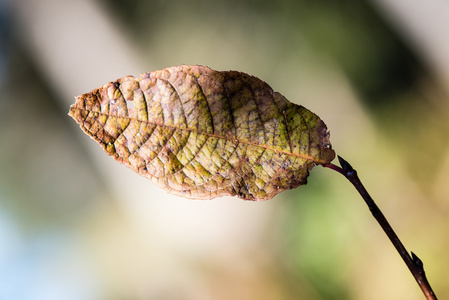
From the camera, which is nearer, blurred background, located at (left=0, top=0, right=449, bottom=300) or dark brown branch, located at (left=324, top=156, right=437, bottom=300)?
dark brown branch, located at (left=324, top=156, right=437, bottom=300)

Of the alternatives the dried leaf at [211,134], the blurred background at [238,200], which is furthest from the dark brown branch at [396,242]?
the blurred background at [238,200]

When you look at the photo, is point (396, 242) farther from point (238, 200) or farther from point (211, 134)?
point (238, 200)

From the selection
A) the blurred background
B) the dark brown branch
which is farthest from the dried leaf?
the blurred background

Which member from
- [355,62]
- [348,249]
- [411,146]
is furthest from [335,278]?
[355,62]

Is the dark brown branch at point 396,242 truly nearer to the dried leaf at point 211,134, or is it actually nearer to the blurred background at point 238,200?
the dried leaf at point 211,134

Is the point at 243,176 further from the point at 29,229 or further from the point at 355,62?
the point at 29,229

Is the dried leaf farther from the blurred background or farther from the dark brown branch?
the blurred background
